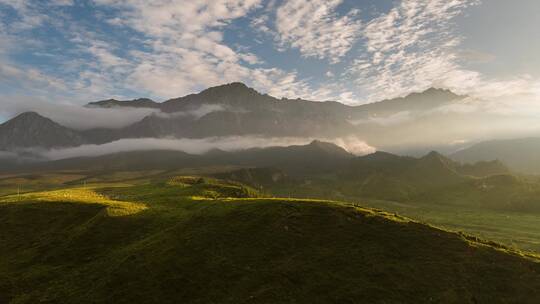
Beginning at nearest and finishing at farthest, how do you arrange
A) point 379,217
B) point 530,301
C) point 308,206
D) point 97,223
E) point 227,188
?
point 530,301
point 379,217
point 308,206
point 97,223
point 227,188

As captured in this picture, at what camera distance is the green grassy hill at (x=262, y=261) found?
38656 mm

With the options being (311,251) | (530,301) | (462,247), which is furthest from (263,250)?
(530,301)

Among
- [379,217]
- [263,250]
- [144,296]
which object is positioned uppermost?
[379,217]

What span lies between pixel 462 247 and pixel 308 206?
22.3 metres

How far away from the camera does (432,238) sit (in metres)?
46.8

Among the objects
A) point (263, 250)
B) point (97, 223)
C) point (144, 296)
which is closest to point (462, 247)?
point (263, 250)

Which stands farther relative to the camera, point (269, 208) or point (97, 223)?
point (97, 223)

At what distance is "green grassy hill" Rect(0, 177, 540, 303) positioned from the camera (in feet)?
127

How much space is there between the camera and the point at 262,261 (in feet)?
148

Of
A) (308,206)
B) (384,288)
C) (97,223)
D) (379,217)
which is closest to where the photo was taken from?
(384,288)

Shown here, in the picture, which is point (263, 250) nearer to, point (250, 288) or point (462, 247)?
point (250, 288)

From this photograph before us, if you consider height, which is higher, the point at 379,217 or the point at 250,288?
the point at 379,217

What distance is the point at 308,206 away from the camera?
188 ft

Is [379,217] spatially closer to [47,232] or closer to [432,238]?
[432,238]
